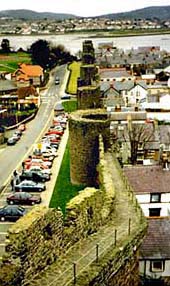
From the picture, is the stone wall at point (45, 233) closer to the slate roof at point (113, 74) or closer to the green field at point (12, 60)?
the slate roof at point (113, 74)

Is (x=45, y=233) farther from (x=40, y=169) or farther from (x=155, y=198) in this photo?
(x=40, y=169)

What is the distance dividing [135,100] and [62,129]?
Result: 552 inches

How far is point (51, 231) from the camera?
7.79 m

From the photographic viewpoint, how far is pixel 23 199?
20266 mm

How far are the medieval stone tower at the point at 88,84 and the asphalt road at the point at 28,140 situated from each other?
4514 millimetres

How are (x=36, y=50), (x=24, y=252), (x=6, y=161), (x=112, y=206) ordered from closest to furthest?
(x=24, y=252), (x=112, y=206), (x=6, y=161), (x=36, y=50)

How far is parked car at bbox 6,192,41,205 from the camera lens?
20156 mm

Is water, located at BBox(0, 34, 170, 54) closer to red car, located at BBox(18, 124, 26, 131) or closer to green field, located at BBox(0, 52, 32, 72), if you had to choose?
green field, located at BBox(0, 52, 32, 72)

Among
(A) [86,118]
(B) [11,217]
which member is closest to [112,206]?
(B) [11,217]

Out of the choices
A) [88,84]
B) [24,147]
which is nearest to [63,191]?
[24,147]

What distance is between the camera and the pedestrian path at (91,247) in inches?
285

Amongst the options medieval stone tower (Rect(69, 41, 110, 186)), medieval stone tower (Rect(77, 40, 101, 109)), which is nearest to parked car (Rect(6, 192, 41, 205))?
medieval stone tower (Rect(69, 41, 110, 186))

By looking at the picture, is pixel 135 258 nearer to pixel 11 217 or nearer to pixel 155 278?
pixel 155 278

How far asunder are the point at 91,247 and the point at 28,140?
25.5 metres
